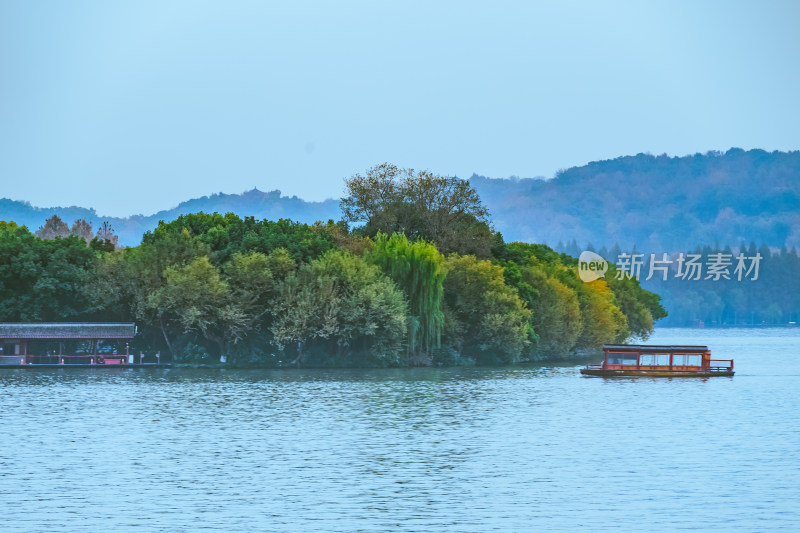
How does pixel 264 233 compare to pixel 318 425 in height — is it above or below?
above

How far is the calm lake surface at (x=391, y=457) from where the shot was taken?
31.4 m

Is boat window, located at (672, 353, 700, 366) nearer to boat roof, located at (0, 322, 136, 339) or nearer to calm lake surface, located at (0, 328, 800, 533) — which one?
calm lake surface, located at (0, 328, 800, 533)

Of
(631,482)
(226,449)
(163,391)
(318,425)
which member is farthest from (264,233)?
(631,482)

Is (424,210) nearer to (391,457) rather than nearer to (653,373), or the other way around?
(653,373)

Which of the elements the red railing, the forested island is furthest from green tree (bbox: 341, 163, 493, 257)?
the red railing

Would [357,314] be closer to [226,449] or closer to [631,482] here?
[226,449]

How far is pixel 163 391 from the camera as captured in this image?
6781cm

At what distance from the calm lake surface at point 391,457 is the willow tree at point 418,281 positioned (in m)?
14.6

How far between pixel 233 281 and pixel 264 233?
6.47 meters

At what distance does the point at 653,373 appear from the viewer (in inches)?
3378

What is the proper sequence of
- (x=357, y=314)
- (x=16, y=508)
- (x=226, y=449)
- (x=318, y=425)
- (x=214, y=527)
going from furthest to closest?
(x=357, y=314) → (x=318, y=425) → (x=226, y=449) → (x=16, y=508) → (x=214, y=527)

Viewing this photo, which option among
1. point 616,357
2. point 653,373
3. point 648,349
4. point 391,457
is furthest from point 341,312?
point 391,457

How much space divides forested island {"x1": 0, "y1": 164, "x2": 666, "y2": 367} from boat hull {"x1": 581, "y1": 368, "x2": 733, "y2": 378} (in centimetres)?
1126

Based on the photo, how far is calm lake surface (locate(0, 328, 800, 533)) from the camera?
3142cm
